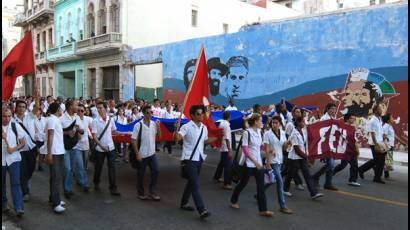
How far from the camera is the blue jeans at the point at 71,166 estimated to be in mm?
7566

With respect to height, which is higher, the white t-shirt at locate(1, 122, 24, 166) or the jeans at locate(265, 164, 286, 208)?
the white t-shirt at locate(1, 122, 24, 166)

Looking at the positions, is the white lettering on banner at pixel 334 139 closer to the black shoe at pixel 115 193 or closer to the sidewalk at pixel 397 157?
the black shoe at pixel 115 193

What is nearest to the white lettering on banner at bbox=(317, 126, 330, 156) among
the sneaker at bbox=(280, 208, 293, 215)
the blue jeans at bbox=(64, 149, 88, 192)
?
the sneaker at bbox=(280, 208, 293, 215)

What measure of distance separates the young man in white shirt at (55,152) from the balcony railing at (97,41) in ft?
74.2

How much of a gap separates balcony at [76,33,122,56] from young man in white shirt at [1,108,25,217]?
22714mm

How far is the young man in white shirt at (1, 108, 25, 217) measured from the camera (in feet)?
20.0

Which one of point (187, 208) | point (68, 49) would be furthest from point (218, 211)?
point (68, 49)

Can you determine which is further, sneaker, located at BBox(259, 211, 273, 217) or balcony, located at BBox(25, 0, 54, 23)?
balcony, located at BBox(25, 0, 54, 23)

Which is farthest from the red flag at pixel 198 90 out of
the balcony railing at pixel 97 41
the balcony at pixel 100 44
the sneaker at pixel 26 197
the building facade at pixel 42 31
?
the building facade at pixel 42 31

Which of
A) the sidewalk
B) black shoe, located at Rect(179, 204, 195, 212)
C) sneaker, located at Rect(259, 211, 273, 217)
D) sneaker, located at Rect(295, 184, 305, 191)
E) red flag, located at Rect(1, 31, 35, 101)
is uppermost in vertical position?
red flag, located at Rect(1, 31, 35, 101)

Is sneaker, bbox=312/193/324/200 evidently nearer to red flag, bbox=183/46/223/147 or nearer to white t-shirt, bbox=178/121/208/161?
white t-shirt, bbox=178/121/208/161

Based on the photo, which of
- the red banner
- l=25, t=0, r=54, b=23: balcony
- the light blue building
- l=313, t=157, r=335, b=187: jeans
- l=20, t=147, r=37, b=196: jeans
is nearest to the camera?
l=20, t=147, r=37, b=196: jeans

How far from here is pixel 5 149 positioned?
6.09 m

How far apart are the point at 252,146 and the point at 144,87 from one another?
22559mm
